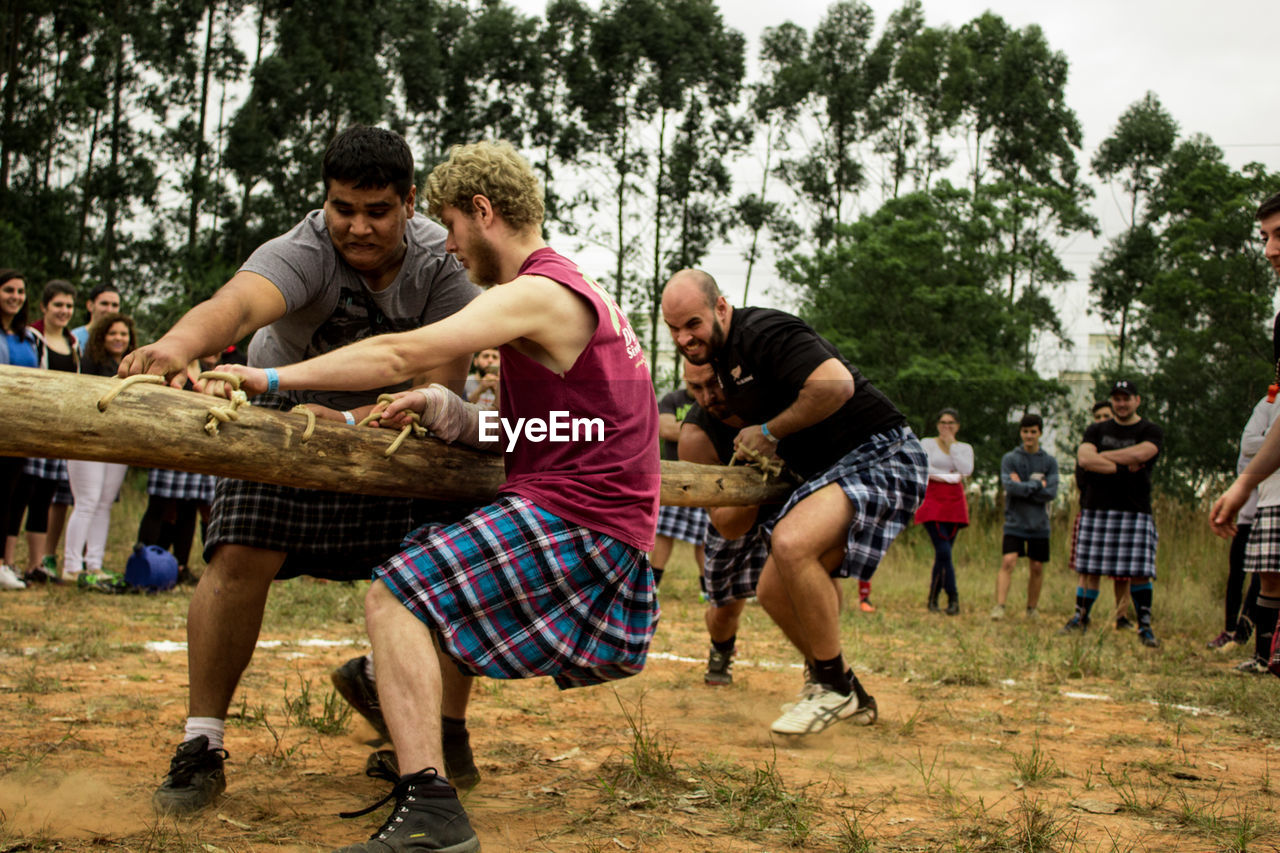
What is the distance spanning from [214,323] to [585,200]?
87.7 feet

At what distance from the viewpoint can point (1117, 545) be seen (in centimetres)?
816

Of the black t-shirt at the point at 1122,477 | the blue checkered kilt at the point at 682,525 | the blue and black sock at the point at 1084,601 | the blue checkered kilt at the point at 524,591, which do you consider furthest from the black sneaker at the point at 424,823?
the black t-shirt at the point at 1122,477

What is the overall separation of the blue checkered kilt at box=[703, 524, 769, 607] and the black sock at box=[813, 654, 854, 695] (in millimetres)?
607

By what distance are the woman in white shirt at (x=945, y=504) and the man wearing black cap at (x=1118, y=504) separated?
125cm

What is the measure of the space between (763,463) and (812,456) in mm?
210

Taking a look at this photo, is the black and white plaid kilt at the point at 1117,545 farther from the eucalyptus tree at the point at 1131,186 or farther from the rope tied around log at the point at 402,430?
the eucalyptus tree at the point at 1131,186

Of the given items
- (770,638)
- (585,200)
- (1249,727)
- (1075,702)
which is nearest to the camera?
(1249,727)

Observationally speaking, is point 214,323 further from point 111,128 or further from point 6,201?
point 111,128

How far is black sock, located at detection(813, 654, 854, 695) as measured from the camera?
14.0 feet

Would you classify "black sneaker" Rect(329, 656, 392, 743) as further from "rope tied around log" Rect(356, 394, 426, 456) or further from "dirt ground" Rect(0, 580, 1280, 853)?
"rope tied around log" Rect(356, 394, 426, 456)

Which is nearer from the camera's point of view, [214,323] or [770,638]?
[214,323]

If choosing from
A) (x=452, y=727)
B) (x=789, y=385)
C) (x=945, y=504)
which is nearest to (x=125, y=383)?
(x=452, y=727)

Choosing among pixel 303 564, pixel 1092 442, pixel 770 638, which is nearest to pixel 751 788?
pixel 303 564

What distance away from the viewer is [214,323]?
108 inches
